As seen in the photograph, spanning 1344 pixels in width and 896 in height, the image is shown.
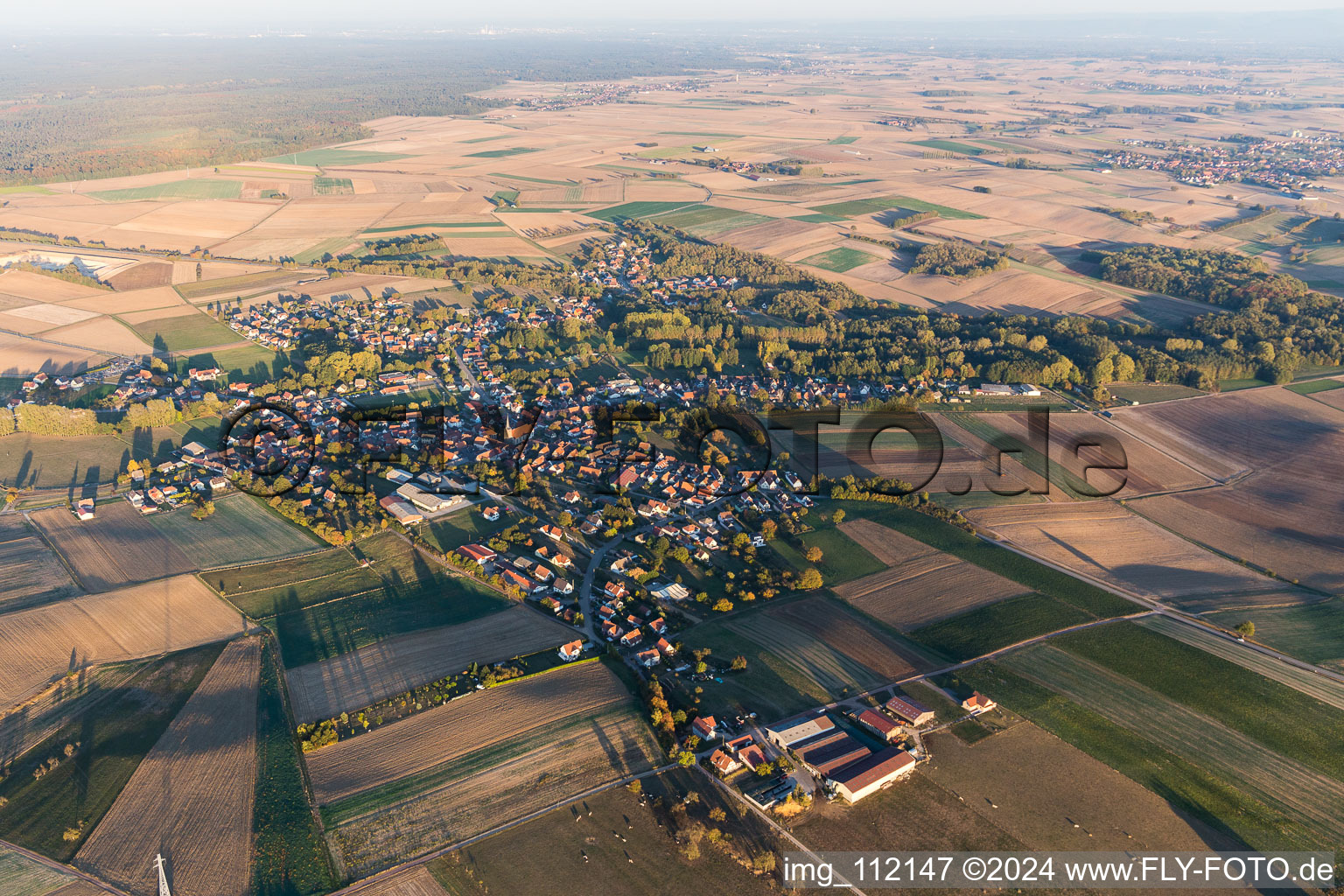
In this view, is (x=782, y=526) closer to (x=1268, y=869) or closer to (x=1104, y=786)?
(x=1104, y=786)

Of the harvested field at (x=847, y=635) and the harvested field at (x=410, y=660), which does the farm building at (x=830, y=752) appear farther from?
the harvested field at (x=410, y=660)

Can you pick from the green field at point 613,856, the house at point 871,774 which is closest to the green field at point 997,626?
the house at point 871,774

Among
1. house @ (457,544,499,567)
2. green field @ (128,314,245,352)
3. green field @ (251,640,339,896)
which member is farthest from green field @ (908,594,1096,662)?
green field @ (128,314,245,352)

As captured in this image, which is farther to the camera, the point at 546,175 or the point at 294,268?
the point at 546,175

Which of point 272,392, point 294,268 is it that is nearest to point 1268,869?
point 272,392

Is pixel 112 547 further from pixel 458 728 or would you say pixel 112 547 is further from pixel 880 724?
pixel 880 724

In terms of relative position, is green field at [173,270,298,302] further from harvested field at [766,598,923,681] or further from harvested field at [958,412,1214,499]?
harvested field at [958,412,1214,499]

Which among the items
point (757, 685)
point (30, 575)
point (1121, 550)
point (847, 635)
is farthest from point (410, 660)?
point (1121, 550)
